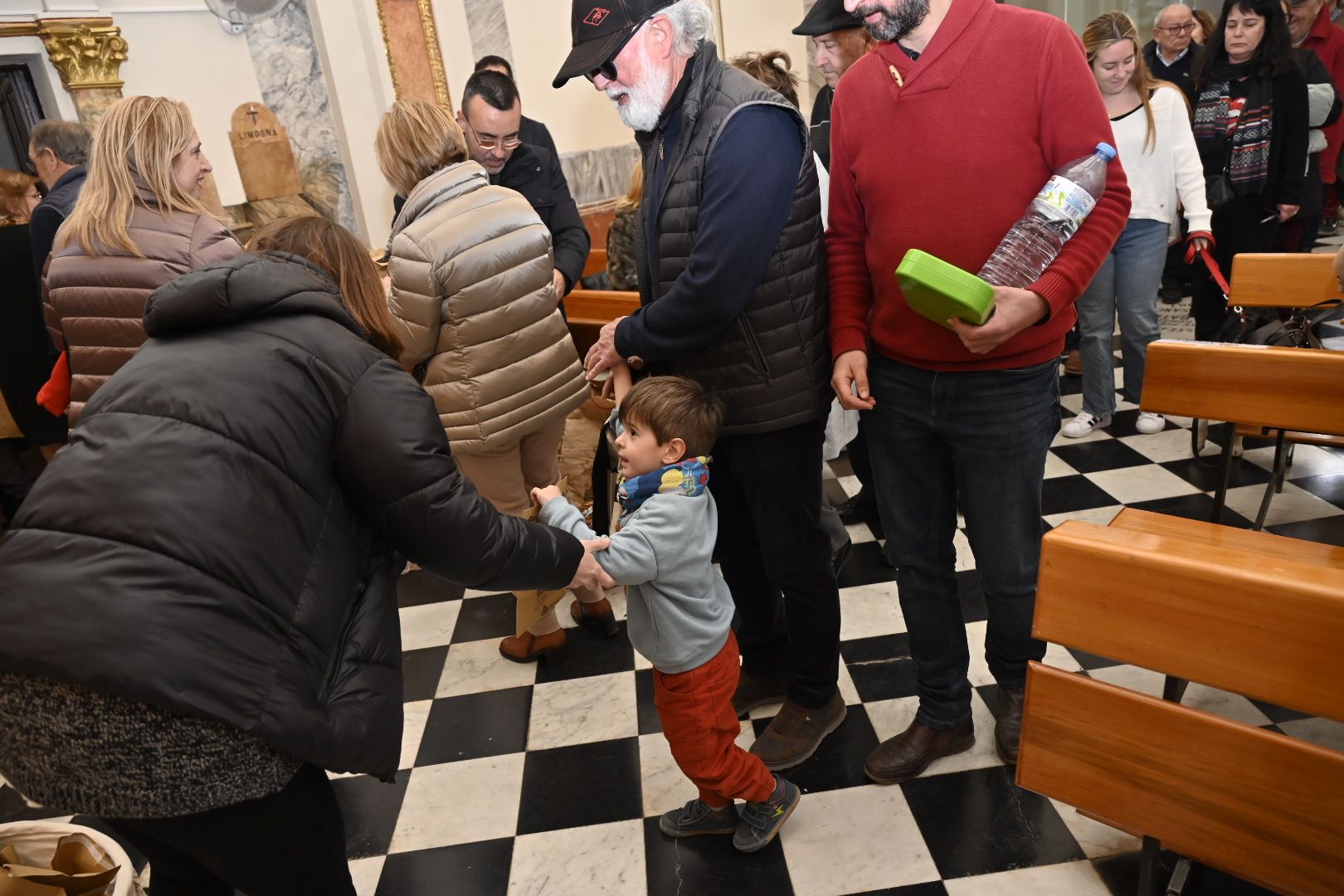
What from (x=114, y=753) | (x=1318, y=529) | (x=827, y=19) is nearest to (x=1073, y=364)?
(x=1318, y=529)

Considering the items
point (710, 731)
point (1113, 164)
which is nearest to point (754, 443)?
point (710, 731)

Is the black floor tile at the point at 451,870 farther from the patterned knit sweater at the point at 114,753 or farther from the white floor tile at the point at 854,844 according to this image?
the patterned knit sweater at the point at 114,753

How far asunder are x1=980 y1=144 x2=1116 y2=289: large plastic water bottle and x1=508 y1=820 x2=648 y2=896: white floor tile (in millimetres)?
1479

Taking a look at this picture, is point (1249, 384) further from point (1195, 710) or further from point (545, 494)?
point (545, 494)

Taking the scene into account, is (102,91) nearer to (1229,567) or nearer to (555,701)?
(555,701)

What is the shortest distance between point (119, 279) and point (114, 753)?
1.55 metres

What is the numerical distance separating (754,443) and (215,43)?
4.22 m

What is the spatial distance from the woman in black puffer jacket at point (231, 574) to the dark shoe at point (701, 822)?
84 cm

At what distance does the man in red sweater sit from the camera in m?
1.66

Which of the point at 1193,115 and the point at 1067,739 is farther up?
the point at 1193,115

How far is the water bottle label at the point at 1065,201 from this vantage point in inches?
63.6

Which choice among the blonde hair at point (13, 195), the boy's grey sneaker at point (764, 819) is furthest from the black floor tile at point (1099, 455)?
the blonde hair at point (13, 195)

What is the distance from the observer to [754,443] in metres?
1.99

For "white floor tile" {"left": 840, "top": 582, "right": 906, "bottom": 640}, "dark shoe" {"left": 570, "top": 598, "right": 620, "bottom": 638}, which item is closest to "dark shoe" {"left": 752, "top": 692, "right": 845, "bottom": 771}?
"white floor tile" {"left": 840, "top": 582, "right": 906, "bottom": 640}
